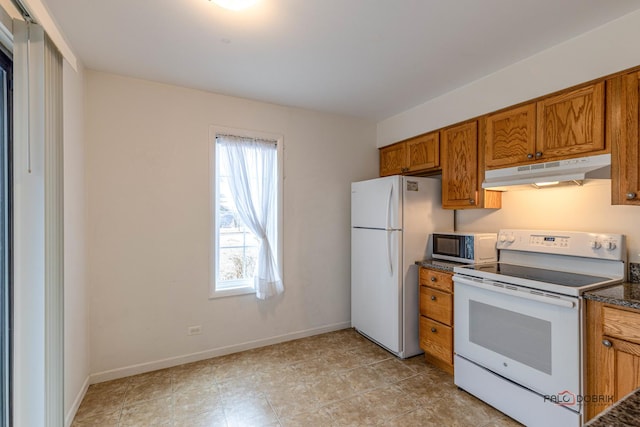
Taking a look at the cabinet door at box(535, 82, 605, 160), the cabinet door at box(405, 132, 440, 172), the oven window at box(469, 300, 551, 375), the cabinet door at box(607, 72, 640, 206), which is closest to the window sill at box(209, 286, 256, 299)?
the oven window at box(469, 300, 551, 375)

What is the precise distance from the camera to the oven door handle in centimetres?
176

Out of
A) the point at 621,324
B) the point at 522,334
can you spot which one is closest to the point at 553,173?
the point at 621,324

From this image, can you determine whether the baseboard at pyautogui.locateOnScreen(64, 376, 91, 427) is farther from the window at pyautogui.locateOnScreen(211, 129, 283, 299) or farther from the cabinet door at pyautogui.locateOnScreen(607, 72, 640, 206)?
the cabinet door at pyautogui.locateOnScreen(607, 72, 640, 206)

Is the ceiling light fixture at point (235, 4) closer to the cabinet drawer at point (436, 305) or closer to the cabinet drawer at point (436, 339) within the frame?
the cabinet drawer at point (436, 305)

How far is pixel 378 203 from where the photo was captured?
3.12 m

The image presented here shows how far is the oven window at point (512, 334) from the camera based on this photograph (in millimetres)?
Result: 1875

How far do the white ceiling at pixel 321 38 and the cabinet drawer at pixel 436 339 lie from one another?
7.07ft

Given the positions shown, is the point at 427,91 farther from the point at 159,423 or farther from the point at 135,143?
the point at 159,423

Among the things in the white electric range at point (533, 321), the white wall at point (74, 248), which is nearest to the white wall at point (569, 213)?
the white electric range at point (533, 321)

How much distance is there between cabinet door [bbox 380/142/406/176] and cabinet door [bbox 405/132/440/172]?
3.5 inches

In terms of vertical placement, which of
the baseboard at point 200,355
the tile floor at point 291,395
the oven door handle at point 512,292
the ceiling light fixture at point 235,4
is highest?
the ceiling light fixture at point 235,4

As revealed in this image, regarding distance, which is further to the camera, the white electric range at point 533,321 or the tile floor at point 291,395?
the tile floor at point 291,395

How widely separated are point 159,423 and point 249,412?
584 mm

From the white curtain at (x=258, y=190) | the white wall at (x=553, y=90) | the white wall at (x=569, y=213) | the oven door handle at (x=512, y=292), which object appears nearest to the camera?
the oven door handle at (x=512, y=292)
